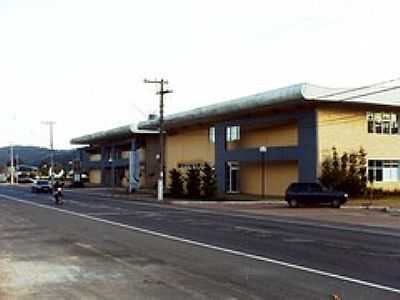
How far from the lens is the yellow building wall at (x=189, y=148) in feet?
242

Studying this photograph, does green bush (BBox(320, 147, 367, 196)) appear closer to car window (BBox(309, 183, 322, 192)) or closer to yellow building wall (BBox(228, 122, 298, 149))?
yellow building wall (BBox(228, 122, 298, 149))

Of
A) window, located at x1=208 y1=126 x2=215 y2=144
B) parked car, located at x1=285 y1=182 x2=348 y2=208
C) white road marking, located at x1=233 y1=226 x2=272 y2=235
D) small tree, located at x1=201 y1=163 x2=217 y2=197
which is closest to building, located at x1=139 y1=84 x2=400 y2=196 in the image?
window, located at x1=208 y1=126 x2=215 y2=144

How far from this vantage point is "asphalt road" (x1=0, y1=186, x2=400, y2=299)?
1138 cm

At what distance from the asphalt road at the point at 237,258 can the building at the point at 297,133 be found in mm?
25828

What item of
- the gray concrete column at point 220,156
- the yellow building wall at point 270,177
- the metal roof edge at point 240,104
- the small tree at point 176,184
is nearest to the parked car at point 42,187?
the metal roof edge at point 240,104

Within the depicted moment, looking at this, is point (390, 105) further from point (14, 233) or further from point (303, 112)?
point (14, 233)

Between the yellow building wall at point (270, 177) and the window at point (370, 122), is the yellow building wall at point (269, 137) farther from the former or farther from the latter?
the window at point (370, 122)

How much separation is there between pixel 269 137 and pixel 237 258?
45.1 m

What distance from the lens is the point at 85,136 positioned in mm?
116375

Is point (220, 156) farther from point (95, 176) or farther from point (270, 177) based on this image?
point (95, 176)

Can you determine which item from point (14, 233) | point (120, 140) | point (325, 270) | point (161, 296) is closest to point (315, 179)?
point (14, 233)

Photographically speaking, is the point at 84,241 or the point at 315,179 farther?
→ the point at 315,179

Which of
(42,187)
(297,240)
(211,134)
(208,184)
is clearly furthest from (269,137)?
(297,240)

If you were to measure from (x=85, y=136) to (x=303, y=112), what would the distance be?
67082 millimetres
